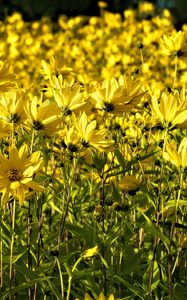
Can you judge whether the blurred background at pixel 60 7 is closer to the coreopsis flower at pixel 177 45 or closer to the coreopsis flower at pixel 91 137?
the coreopsis flower at pixel 177 45

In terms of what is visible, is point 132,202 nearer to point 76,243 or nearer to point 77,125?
point 76,243

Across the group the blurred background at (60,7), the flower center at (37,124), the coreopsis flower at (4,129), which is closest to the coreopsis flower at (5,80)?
the coreopsis flower at (4,129)

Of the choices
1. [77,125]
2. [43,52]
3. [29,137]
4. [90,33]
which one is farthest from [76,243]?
[90,33]

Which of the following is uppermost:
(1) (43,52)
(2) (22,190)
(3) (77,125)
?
(1) (43,52)

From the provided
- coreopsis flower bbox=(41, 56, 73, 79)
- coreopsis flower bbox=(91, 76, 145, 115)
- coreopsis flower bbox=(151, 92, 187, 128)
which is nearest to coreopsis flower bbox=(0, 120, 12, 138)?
coreopsis flower bbox=(91, 76, 145, 115)

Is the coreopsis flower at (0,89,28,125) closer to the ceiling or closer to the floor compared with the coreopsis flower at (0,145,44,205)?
closer to the ceiling

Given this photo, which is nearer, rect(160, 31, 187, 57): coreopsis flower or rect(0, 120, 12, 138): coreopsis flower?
rect(0, 120, 12, 138): coreopsis flower

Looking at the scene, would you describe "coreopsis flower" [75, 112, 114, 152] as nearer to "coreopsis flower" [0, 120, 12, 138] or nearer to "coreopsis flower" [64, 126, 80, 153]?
"coreopsis flower" [64, 126, 80, 153]
